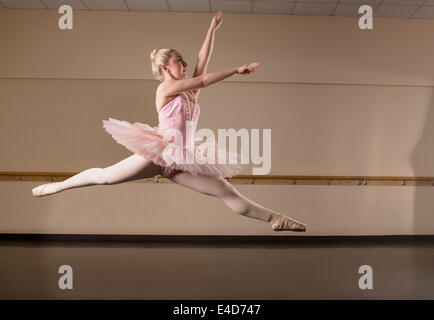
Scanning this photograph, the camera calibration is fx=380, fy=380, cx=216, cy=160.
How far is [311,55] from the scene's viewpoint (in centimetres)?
424

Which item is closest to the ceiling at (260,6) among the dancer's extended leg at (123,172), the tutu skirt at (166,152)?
the tutu skirt at (166,152)

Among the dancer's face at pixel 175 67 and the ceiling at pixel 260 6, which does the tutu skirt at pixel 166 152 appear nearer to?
the dancer's face at pixel 175 67

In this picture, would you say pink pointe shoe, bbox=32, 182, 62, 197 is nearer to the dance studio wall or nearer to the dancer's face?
the dancer's face

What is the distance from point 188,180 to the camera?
2.23 meters

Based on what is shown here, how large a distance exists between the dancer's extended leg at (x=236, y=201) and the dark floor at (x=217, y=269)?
0.63 metres

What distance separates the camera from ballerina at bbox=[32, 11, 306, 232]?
2.17m

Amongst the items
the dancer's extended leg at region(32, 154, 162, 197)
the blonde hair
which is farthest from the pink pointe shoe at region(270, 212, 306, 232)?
the blonde hair

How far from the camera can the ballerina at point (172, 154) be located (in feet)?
7.11

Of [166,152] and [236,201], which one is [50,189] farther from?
[236,201]

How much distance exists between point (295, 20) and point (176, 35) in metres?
1.34

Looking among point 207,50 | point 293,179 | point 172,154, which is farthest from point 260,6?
point 172,154

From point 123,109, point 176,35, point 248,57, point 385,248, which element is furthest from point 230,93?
point 385,248

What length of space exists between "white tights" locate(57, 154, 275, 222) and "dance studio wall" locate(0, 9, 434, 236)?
1981 millimetres

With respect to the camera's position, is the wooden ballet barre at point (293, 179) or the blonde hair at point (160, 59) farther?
the wooden ballet barre at point (293, 179)
